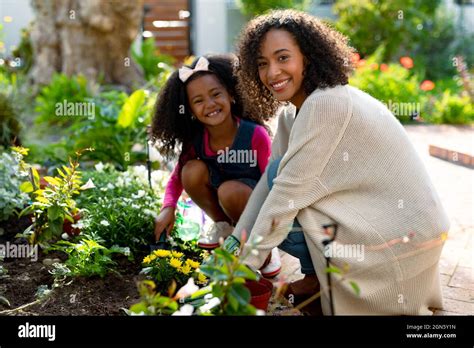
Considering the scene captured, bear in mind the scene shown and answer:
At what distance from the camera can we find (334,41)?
2904mm

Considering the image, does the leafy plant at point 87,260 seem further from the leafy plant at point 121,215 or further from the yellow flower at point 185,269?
the yellow flower at point 185,269

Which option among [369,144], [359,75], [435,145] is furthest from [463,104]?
[369,144]

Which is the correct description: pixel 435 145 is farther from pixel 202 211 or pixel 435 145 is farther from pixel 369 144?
pixel 369 144

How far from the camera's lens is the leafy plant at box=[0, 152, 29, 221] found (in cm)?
376

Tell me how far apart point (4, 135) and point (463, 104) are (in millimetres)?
4696

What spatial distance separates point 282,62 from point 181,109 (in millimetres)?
852

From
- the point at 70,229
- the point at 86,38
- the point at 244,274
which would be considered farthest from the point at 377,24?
the point at 244,274

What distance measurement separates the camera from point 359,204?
2711mm

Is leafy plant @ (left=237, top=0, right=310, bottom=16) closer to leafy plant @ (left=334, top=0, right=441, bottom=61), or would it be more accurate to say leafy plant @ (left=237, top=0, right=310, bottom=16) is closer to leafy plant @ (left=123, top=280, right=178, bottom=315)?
leafy plant @ (left=334, top=0, right=441, bottom=61)

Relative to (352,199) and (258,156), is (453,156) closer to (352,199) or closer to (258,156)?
(258,156)

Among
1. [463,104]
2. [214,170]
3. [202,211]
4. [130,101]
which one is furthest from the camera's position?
[463,104]

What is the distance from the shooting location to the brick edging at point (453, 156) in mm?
5527

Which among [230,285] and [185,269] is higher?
[230,285]

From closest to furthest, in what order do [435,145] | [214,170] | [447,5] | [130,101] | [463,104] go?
[214,170] → [130,101] → [435,145] → [463,104] → [447,5]
